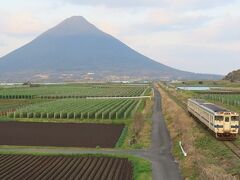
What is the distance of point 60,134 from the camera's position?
5562 cm

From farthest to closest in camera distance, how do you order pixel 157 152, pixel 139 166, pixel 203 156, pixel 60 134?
1. pixel 60 134
2. pixel 157 152
3. pixel 203 156
4. pixel 139 166

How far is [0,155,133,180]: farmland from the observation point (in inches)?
1267

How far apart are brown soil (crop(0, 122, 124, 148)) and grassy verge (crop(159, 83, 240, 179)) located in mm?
8315

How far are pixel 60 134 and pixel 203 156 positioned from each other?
2414 cm

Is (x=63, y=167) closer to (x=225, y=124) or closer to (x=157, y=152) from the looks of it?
(x=157, y=152)

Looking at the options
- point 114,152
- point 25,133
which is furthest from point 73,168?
point 25,133

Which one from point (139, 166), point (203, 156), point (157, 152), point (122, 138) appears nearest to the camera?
point (139, 166)

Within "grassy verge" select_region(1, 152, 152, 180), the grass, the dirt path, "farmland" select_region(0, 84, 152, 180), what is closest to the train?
the dirt path

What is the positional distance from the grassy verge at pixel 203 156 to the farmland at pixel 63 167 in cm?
488

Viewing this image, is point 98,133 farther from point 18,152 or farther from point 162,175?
point 162,175

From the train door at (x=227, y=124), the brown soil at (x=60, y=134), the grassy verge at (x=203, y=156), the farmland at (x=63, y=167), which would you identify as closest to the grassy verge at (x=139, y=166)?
the farmland at (x=63, y=167)

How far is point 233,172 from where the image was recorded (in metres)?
31.4

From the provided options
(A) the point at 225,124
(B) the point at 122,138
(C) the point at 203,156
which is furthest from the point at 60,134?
(C) the point at 203,156

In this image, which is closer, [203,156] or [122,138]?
[203,156]
